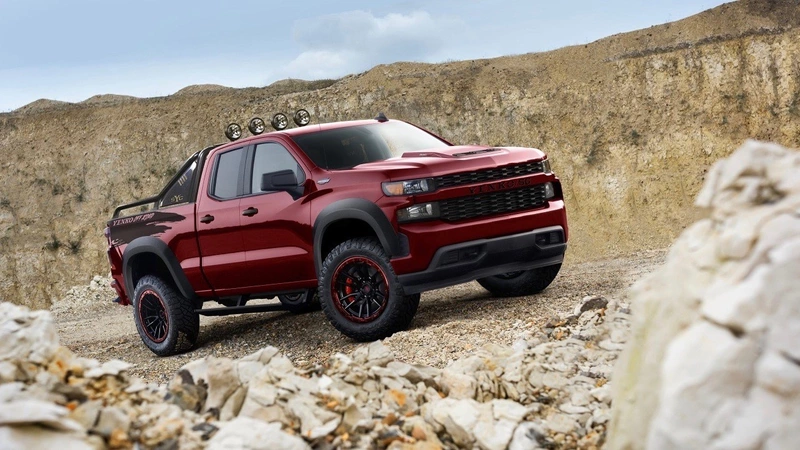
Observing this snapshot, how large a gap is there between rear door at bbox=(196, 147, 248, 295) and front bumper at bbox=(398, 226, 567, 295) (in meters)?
2.13

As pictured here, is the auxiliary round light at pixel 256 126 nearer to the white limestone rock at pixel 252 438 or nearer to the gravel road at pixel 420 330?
the gravel road at pixel 420 330

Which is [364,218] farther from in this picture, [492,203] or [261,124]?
[261,124]

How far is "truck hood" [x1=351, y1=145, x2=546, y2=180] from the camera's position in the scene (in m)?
8.66

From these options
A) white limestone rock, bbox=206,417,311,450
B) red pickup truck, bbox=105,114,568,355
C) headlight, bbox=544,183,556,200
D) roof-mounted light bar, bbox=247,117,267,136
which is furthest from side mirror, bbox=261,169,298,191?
white limestone rock, bbox=206,417,311,450

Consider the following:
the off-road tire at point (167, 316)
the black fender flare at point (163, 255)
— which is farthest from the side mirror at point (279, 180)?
the off-road tire at point (167, 316)

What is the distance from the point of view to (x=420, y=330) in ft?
29.2

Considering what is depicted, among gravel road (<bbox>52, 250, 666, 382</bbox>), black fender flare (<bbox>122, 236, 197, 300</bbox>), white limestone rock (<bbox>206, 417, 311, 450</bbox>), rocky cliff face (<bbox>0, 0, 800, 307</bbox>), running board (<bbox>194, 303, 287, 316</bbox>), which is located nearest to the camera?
white limestone rock (<bbox>206, 417, 311, 450</bbox>)

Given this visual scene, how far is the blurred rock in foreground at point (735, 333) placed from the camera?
329cm

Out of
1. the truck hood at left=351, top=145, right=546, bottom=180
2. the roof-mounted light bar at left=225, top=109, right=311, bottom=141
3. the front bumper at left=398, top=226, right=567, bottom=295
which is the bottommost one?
the front bumper at left=398, top=226, right=567, bottom=295

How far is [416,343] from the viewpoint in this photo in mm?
8398

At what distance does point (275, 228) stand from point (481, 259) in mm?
2147

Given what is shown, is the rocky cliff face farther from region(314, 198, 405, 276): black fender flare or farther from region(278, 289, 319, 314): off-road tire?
region(314, 198, 405, 276): black fender flare

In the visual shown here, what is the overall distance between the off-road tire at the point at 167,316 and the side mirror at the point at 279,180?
2402mm

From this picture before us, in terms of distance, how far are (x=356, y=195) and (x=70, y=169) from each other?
30084mm
